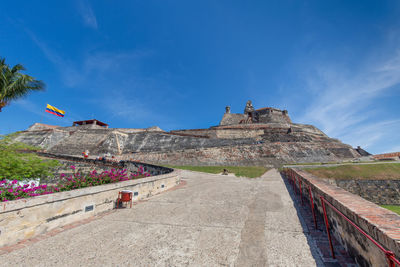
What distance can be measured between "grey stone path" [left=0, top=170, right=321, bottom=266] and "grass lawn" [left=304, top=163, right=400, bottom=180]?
13895 millimetres

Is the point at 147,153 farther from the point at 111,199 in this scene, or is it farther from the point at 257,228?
the point at 257,228

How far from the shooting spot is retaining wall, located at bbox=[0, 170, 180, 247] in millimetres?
3453

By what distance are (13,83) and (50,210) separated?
16.3 meters

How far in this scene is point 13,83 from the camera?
13836 mm

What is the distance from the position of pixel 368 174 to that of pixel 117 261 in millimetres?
21909

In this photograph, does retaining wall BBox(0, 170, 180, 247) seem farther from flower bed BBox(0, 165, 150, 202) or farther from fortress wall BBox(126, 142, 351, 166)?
fortress wall BBox(126, 142, 351, 166)

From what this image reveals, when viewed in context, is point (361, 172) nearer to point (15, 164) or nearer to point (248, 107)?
point (15, 164)

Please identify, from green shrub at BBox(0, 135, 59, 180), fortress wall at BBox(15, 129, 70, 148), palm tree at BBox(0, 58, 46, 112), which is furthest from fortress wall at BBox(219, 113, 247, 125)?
green shrub at BBox(0, 135, 59, 180)

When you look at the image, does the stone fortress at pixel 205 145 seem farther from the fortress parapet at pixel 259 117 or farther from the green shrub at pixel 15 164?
the green shrub at pixel 15 164

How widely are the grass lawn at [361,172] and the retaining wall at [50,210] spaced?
16.9 meters

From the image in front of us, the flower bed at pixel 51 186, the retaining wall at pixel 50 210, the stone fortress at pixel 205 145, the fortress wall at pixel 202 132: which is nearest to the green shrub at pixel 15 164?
the flower bed at pixel 51 186

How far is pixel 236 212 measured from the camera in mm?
5312

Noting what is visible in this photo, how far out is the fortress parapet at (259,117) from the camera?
46.4m

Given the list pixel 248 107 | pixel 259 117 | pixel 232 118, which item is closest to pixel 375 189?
pixel 259 117
